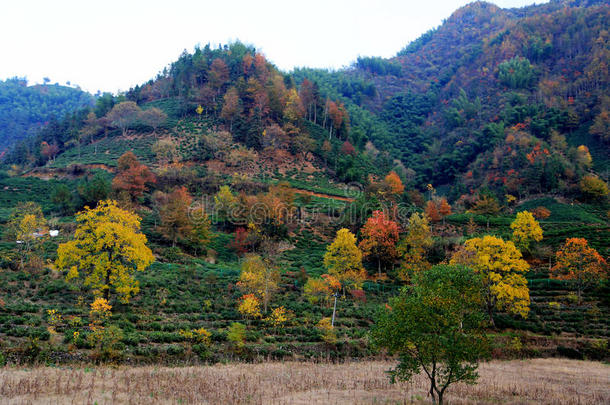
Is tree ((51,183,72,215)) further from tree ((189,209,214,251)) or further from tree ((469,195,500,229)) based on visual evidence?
tree ((469,195,500,229))

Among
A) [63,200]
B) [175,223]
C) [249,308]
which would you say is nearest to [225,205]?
[175,223]

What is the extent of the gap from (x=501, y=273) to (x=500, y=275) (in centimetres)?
162

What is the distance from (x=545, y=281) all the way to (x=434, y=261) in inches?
523

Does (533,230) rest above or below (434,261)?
above

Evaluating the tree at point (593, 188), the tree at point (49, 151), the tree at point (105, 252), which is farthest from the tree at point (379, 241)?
the tree at point (49, 151)

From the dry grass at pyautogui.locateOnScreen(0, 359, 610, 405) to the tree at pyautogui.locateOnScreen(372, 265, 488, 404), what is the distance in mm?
2918

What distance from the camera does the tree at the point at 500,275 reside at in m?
38.9

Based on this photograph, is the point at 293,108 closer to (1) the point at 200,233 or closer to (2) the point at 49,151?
(1) the point at 200,233

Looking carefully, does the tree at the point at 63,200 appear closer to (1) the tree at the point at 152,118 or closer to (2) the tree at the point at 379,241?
(1) the tree at the point at 152,118

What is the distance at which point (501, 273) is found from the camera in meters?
41.3

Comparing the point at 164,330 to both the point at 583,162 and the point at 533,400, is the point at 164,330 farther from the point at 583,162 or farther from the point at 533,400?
the point at 583,162

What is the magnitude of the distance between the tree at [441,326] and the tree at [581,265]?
35.0 m

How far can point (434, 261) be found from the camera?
55.0 m

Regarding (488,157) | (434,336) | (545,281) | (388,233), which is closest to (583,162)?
(488,157)
